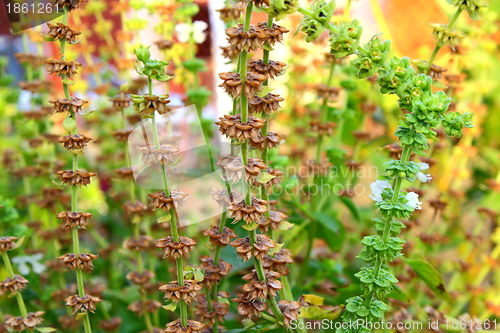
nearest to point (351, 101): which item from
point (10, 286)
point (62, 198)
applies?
point (62, 198)

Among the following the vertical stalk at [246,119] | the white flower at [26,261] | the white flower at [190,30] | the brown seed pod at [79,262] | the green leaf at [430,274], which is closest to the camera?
the vertical stalk at [246,119]

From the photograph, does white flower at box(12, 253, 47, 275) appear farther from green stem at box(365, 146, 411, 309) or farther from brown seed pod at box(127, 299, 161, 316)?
green stem at box(365, 146, 411, 309)

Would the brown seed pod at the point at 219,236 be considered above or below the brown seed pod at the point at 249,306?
above

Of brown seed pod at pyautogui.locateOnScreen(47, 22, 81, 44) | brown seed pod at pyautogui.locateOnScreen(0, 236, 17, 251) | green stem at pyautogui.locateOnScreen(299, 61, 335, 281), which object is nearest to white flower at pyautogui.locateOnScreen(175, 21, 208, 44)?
green stem at pyautogui.locateOnScreen(299, 61, 335, 281)

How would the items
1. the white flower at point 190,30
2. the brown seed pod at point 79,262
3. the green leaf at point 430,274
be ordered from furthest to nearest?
the white flower at point 190,30, the green leaf at point 430,274, the brown seed pod at point 79,262

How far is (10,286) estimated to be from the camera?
61cm

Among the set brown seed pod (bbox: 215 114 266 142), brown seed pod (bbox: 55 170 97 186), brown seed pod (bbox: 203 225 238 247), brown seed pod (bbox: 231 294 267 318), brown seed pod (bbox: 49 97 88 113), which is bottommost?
brown seed pod (bbox: 231 294 267 318)

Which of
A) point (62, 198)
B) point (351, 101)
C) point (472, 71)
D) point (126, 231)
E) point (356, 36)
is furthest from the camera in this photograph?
point (472, 71)

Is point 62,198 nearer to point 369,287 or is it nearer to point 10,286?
point 10,286

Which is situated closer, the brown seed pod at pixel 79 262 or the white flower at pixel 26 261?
the brown seed pod at pixel 79 262

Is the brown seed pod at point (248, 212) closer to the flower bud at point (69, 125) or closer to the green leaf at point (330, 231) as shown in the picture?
the flower bud at point (69, 125)

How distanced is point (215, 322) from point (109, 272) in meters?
0.60

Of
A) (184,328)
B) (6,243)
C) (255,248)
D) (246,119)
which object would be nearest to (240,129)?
(246,119)

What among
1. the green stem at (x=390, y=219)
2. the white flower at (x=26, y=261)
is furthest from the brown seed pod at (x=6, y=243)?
the green stem at (x=390, y=219)
